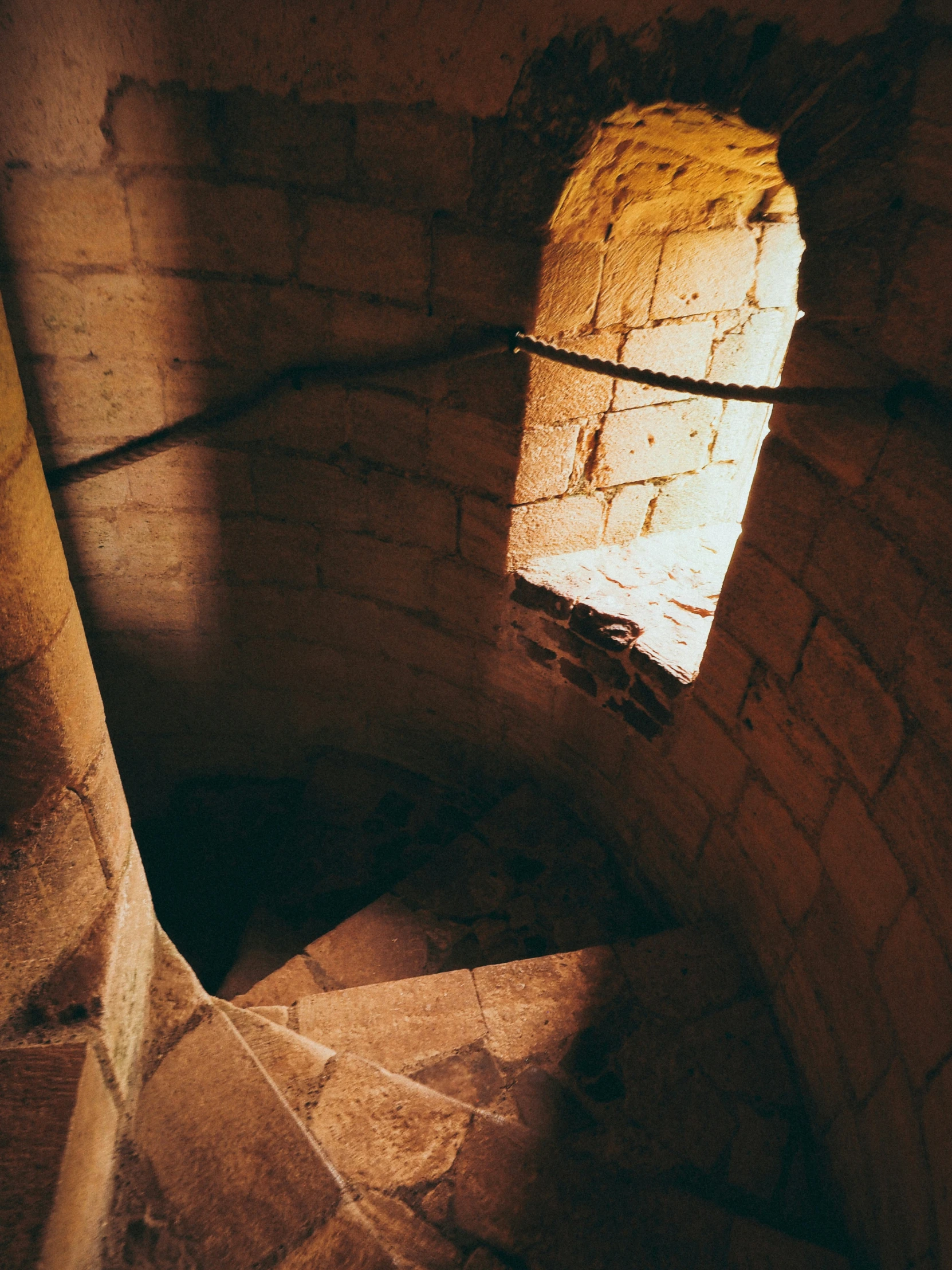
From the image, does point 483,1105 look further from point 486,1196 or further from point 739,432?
point 739,432

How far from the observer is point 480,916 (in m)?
3.20

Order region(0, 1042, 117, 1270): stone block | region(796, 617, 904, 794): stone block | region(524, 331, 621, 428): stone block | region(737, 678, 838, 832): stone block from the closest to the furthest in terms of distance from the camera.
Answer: region(0, 1042, 117, 1270): stone block, region(796, 617, 904, 794): stone block, region(737, 678, 838, 832): stone block, region(524, 331, 621, 428): stone block

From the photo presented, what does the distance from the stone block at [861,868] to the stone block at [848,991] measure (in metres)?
0.06

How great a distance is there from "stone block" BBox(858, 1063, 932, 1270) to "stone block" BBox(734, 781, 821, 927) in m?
0.47

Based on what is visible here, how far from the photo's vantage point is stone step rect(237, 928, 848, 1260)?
2.13 m

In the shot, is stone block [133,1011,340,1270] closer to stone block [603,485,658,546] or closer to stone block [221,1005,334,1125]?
stone block [221,1005,334,1125]

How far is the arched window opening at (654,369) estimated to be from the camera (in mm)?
2338

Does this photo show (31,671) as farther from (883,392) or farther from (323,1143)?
(883,392)

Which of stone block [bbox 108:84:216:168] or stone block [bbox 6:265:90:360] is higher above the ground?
stone block [bbox 108:84:216:168]

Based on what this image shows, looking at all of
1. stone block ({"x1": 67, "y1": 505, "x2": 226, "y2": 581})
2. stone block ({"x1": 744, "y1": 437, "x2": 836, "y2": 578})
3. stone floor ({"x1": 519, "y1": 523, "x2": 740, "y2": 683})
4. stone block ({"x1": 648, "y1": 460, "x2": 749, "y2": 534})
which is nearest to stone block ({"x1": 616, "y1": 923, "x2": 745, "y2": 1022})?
stone floor ({"x1": 519, "y1": 523, "x2": 740, "y2": 683})

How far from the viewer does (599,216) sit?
7.97 feet

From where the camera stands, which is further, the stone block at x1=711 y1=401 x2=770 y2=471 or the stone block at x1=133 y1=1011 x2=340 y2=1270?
the stone block at x1=711 y1=401 x2=770 y2=471

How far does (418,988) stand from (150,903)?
886 millimetres

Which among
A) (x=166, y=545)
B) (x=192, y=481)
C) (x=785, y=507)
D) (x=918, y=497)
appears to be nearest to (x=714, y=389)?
(x=785, y=507)
